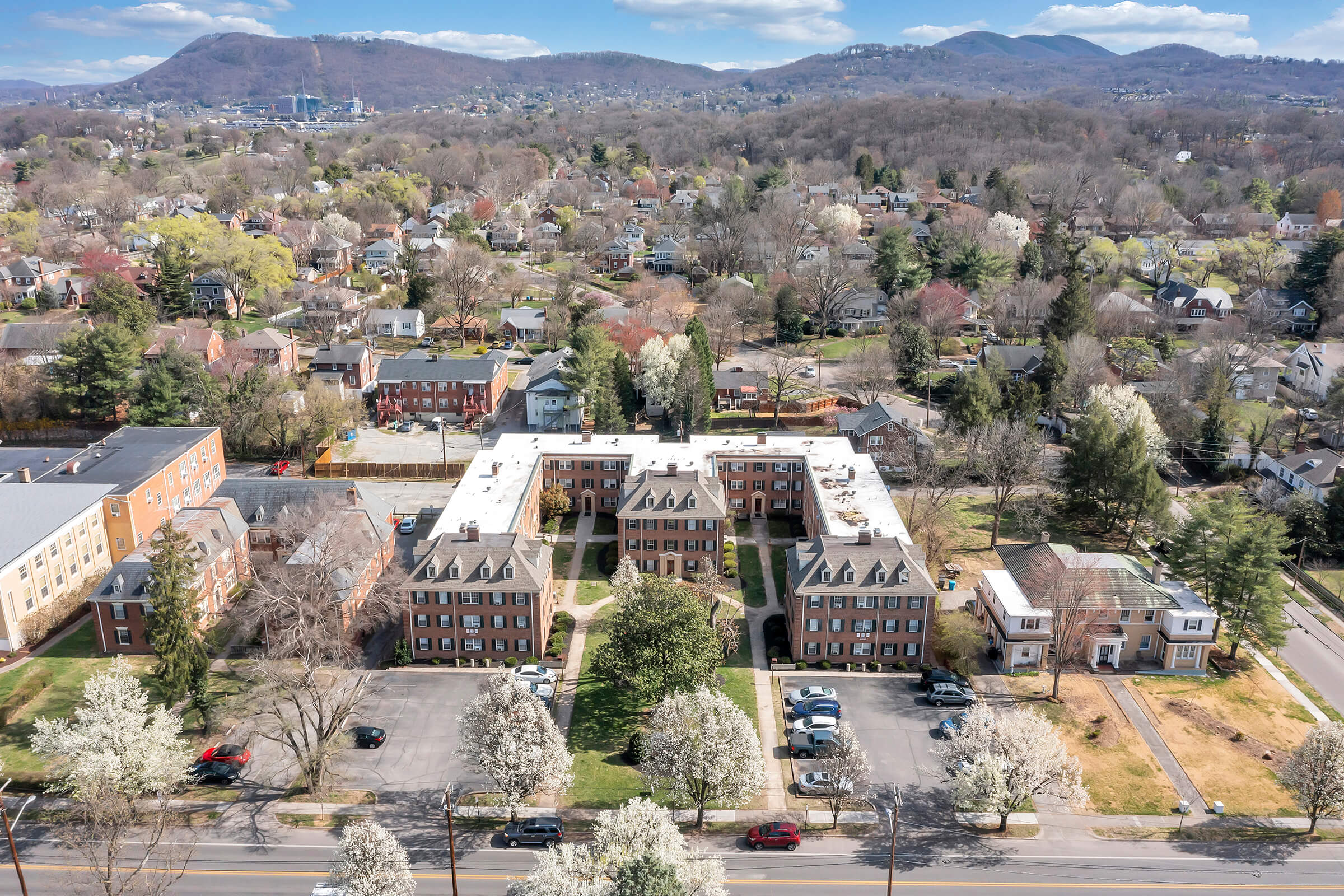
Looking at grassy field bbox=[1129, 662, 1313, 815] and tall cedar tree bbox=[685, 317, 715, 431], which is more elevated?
tall cedar tree bbox=[685, 317, 715, 431]

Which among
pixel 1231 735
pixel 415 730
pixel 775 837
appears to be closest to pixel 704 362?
pixel 415 730

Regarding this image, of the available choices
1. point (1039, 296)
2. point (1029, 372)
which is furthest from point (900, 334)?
point (1039, 296)

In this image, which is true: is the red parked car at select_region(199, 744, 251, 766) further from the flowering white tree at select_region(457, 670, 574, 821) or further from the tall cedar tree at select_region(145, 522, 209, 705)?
the flowering white tree at select_region(457, 670, 574, 821)

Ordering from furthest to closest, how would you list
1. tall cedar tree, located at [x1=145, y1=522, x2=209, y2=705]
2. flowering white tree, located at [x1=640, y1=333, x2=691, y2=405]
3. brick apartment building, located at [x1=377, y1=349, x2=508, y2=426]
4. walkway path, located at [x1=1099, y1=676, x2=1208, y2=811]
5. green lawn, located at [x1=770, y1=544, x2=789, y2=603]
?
1. brick apartment building, located at [x1=377, y1=349, x2=508, y2=426]
2. flowering white tree, located at [x1=640, y1=333, x2=691, y2=405]
3. green lawn, located at [x1=770, y1=544, x2=789, y2=603]
4. tall cedar tree, located at [x1=145, y1=522, x2=209, y2=705]
5. walkway path, located at [x1=1099, y1=676, x2=1208, y2=811]

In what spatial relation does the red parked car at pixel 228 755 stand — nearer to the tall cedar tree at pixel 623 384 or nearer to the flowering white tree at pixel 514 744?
the flowering white tree at pixel 514 744

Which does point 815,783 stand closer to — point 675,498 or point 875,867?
point 875,867

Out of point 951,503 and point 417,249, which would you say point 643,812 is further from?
point 417,249

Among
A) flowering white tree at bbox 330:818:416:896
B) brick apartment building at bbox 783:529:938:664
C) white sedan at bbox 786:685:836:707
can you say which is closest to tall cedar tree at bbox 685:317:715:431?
brick apartment building at bbox 783:529:938:664
